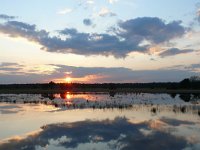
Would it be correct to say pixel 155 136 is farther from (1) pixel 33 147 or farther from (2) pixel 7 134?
(2) pixel 7 134

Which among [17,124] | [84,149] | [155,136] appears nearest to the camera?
[84,149]

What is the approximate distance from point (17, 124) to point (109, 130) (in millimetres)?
8208

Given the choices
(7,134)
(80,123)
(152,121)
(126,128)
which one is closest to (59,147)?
(7,134)

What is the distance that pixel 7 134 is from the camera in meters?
23.4

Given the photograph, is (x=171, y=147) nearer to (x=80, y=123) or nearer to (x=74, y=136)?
(x=74, y=136)

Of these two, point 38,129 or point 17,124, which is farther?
point 17,124

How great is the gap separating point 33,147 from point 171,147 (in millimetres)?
7578

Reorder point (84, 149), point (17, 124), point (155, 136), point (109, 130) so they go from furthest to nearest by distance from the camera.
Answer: point (17, 124) < point (109, 130) < point (155, 136) < point (84, 149)

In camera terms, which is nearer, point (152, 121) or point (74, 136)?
point (74, 136)

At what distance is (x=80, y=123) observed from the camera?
29.2 metres

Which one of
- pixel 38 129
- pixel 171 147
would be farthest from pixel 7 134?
pixel 171 147

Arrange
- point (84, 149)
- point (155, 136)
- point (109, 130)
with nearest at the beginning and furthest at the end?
1. point (84, 149)
2. point (155, 136)
3. point (109, 130)

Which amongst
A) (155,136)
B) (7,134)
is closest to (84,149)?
(155,136)

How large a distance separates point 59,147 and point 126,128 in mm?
8451
